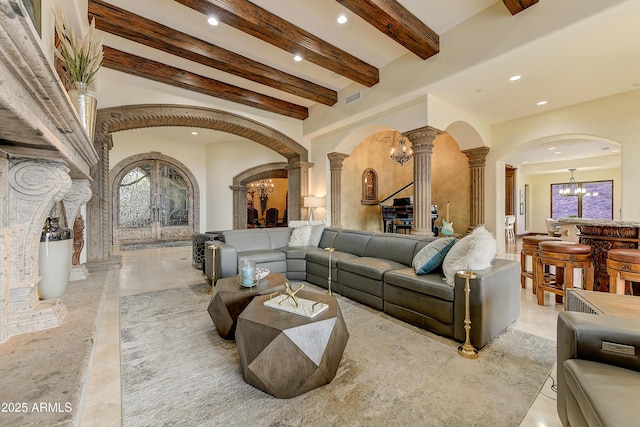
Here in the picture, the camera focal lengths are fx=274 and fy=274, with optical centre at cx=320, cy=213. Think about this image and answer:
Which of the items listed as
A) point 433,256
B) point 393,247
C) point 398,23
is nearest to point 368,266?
point 393,247

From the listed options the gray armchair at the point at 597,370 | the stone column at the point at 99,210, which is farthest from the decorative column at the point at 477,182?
the stone column at the point at 99,210

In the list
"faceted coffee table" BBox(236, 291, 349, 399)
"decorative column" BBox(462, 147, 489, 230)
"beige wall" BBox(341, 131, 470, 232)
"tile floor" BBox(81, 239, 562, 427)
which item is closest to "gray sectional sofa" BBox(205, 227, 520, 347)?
"tile floor" BBox(81, 239, 562, 427)

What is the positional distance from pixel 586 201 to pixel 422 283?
12.7 metres

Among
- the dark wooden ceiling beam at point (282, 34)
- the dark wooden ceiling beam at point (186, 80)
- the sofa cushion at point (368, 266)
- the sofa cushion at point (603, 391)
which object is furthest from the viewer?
the dark wooden ceiling beam at point (186, 80)

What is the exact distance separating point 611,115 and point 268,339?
654 centimetres

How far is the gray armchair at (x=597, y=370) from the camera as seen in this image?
0.92 m

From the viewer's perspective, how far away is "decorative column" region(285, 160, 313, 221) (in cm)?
748

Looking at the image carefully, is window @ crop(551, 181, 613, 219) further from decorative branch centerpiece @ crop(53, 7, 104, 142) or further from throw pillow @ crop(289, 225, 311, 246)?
decorative branch centerpiece @ crop(53, 7, 104, 142)

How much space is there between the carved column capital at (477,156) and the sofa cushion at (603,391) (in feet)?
19.6

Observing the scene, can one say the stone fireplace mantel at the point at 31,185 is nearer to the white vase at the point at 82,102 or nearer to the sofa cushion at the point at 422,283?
the white vase at the point at 82,102

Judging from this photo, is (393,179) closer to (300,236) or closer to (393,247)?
(300,236)

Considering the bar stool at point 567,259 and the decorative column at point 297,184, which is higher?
the decorative column at point 297,184

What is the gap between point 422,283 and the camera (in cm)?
253

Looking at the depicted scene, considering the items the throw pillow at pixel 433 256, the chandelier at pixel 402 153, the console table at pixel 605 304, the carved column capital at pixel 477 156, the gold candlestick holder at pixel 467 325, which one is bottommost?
the gold candlestick holder at pixel 467 325
